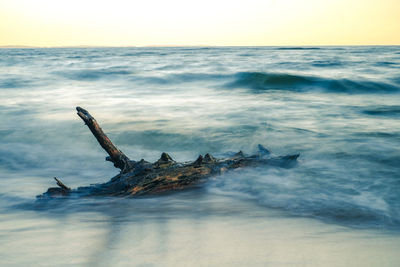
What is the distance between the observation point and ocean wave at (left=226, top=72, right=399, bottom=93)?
14.0 metres

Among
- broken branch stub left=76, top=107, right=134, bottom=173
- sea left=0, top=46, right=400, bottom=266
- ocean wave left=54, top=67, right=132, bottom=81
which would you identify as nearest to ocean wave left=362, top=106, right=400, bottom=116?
sea left=0, top=46, right=400, bottom=266

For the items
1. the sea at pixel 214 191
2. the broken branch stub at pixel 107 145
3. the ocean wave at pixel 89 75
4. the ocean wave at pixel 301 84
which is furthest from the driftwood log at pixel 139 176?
the ocean wave at pixel 89 75

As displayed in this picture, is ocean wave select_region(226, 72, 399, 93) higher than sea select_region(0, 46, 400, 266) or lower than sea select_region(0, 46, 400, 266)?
higher

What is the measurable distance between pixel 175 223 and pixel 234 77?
15.2 metres

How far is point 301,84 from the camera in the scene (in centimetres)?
1568

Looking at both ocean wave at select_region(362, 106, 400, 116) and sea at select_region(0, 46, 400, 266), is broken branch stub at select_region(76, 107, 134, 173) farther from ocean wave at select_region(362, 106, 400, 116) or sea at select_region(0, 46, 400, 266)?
ocean wave at select_region(362, 106, 400, 116)

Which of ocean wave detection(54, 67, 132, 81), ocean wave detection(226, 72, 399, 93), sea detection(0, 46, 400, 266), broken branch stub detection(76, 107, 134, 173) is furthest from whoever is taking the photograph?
ocean wave detection(54, 67, 132, 81)

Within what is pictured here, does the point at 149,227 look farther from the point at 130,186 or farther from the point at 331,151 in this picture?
the point at 331,151

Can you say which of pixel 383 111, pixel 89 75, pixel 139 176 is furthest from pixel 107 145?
pixel 89 75

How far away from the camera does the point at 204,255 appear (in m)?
2.48

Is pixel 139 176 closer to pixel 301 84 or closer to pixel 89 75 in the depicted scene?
pixel 301 84

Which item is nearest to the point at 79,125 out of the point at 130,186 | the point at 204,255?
the point at 130,186

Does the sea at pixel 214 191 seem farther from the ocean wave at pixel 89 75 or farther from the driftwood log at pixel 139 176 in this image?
the ocean wave at pixel 89 75

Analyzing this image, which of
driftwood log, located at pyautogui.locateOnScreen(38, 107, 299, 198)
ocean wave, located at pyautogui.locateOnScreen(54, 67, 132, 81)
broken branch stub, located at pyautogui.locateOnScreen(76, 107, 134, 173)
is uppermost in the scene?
ocean wave, located at pyautogui.locateOnScreen(54, 67, 132, 81)
